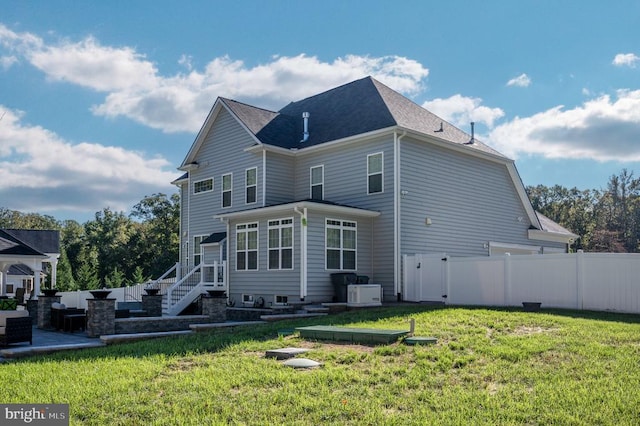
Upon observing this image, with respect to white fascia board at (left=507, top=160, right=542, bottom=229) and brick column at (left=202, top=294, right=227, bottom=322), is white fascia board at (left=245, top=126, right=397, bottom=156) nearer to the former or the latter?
white fascia board at (left=507, top=160, right=542, bottom=229)

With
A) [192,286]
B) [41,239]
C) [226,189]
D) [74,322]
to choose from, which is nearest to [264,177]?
[226,189]

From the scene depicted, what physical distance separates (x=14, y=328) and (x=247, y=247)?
9.10 m

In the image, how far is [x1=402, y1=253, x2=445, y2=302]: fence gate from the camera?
17.7 meters

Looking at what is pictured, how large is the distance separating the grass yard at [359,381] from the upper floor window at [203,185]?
1381 centimetres

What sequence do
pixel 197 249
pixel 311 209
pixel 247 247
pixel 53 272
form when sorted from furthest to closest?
pixel 53 272
pixel 197 249
pixel 247 247
pixel 311 209

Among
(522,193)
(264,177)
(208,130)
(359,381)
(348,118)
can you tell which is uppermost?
(208,130)

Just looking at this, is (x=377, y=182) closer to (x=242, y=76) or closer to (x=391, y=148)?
(x=391, y=148)

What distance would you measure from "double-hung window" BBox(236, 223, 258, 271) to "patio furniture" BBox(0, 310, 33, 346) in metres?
8.48

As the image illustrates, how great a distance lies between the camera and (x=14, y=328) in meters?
11.4

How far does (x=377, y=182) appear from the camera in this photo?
19141 mm

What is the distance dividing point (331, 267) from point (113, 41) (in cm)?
937

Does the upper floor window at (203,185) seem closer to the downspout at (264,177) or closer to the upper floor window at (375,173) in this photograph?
the downspout at (264,177)

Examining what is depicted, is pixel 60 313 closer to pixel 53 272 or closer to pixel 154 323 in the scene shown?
pixel 154 323

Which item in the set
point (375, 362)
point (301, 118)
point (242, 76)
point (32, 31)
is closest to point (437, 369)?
point (375, 362)
